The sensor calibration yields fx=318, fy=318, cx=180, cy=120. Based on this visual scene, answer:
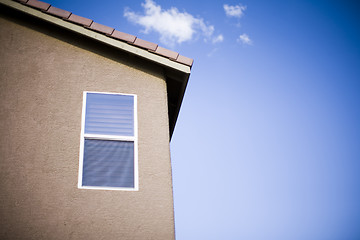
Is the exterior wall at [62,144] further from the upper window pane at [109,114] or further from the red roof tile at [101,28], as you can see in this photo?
the red roof tile at [101,28]

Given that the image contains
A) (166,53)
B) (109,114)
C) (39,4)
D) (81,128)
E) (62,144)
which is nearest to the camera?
(62,144)

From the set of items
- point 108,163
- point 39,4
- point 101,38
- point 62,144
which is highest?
point 39,4

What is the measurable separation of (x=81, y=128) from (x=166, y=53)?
89.0 inches

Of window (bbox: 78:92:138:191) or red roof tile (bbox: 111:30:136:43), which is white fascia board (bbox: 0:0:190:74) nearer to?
red roof tile (bbox: 111:30:136:43)

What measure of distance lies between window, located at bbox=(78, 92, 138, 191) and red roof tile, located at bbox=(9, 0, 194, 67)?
3.61 feet

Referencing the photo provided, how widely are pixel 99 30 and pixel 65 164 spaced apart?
2.85 meters

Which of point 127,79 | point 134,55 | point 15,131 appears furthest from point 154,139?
point 15,131

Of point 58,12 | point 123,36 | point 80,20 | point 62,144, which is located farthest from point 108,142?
point 58,12

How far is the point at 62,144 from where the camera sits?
5.50 m

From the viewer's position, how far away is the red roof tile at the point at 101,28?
6.50 meters

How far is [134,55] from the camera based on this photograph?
21.8 ft

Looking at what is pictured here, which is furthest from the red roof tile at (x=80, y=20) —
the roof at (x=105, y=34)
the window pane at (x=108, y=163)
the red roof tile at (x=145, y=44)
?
the window pane at (x=108, y=163)

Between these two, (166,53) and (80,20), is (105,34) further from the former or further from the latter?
(166,53)

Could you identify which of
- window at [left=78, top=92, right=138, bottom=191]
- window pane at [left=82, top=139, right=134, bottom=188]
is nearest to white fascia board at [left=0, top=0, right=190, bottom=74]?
window at [left=78, top=92, right=138, bottom=191]
